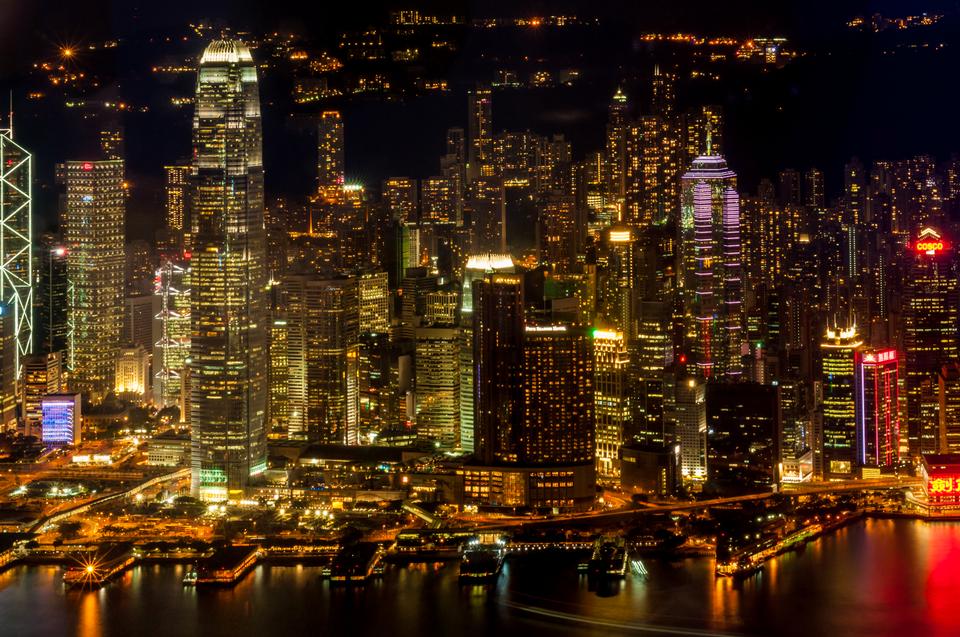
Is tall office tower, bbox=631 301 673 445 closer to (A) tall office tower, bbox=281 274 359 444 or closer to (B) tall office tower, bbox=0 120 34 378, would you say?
(A) tall office tower, bbox=281 274 359 444

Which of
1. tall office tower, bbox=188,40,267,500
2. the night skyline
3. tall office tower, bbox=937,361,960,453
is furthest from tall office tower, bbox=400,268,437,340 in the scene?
tall office tower, bbox=937,361,960,453

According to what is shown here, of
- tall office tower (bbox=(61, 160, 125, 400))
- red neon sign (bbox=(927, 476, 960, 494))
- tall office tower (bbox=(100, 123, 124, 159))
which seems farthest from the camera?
tall office tower (bbox=(61, 160, 125, 400))

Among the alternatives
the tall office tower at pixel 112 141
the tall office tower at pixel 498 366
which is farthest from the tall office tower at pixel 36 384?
the tall office tower at pixel 498 366

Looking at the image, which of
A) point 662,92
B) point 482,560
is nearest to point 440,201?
point 662,92

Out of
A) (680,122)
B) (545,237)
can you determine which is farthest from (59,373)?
(680,122)

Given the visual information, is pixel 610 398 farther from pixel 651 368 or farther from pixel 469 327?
pixel 469 327

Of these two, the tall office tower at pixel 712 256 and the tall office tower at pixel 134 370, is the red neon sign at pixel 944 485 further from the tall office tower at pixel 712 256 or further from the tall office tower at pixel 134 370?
the tall office tower at pixel 134 370

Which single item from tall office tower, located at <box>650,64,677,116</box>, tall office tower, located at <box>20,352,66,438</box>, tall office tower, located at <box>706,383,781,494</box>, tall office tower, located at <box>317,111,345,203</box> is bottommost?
tall office tower, located at <box>706,383,781,494</box>
